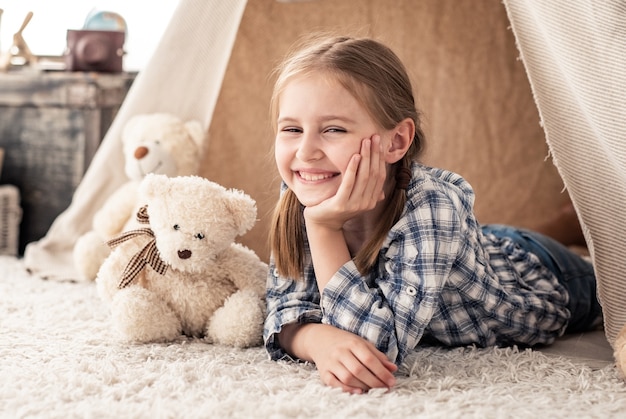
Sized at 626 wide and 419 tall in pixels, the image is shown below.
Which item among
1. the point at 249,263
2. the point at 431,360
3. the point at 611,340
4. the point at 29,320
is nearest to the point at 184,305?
the point at 249,263

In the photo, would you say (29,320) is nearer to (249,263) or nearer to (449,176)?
(249,263)

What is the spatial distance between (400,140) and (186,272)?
0.47 m

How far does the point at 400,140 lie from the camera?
1331 millimetres

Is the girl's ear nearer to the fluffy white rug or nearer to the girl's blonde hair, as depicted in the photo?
the girl's blonde hair

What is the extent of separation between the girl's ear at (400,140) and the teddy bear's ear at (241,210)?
0.91 ft

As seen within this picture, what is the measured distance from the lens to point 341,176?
126 centimetres

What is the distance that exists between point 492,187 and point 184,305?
1.20 m

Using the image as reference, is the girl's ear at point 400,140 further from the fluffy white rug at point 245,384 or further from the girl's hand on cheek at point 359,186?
the fluffy white rug at point 245,384

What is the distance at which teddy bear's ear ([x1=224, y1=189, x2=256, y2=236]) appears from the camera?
143 centimetres

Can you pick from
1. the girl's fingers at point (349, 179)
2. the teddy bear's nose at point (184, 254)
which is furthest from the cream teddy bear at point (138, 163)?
the girl's fingers at point (349, 179)

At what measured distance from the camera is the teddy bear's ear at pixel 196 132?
6.55 ft

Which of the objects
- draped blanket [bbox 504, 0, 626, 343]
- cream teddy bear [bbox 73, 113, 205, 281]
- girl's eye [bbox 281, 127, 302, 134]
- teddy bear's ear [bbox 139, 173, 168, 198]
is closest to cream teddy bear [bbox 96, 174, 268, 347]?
teddy bear's ear [bbox 139, 173, 168, 198]

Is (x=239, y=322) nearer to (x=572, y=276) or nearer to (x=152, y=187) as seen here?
(x=152, y=187)

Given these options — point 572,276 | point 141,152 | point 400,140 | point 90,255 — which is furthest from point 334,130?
point 90,255
